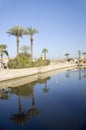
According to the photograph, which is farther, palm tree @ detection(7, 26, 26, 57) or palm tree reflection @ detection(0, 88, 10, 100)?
palm tree @ detection(7, 26, 26, 57)

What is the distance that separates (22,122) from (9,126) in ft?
2.89

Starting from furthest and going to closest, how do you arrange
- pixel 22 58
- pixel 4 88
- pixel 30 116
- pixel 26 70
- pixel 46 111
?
pixel 22 58 < pixel 26 70 < pixel 4 88 < pixel 46 111 < pixel 30 116

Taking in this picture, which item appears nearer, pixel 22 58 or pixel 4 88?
pixel 4 88

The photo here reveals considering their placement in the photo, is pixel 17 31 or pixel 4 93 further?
pixel 17 31

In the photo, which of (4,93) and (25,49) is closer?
(4,93)

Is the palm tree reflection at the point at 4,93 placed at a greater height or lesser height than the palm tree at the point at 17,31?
lesser

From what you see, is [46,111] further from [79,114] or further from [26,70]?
[26,70]

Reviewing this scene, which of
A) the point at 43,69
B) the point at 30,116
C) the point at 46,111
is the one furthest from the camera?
the point at 43,69

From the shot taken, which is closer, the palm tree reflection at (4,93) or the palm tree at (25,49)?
the palm tree reflection at (4,93)

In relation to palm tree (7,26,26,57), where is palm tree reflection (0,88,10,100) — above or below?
below

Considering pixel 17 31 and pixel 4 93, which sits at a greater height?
pixel 17 31

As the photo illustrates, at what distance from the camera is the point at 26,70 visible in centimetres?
3600

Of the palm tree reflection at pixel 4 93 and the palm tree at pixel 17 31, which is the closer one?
the palm tree reflection at pixel 4 93

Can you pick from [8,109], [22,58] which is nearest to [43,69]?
[22,58]
